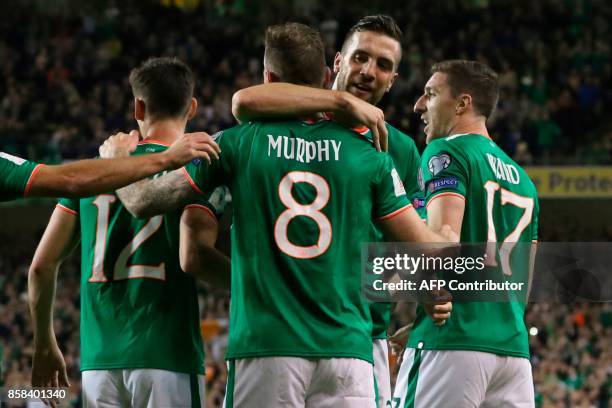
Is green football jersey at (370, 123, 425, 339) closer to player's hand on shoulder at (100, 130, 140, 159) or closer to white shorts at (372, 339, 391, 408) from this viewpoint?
white shorts at (372, 339, 391, 408)

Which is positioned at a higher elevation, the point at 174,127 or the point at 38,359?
the point at 174,127

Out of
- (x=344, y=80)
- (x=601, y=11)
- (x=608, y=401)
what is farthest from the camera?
(x=601, y=11)

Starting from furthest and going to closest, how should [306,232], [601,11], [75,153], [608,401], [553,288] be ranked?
[601,11] → [75,153] → [608,401] → [553,288] → [306,232]

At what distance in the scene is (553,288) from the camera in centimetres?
617

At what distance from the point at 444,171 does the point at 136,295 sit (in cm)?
149

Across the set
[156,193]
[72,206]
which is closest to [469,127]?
[156,193]

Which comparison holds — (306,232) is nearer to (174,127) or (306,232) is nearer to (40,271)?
(174,127)

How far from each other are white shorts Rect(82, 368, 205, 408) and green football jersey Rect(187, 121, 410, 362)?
0.72 m

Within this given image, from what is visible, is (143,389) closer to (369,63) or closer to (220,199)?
(220,199)

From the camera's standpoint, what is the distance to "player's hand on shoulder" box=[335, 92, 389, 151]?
4.04 m

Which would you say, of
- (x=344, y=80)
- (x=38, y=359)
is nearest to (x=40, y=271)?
(x=38, y=359)

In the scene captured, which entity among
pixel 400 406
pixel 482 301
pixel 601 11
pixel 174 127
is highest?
pixel 601 11

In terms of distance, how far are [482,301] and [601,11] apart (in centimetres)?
1789

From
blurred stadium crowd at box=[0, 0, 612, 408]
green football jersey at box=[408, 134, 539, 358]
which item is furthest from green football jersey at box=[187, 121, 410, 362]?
blurred stadium crowd at box=[0, 0, 612, 408]
